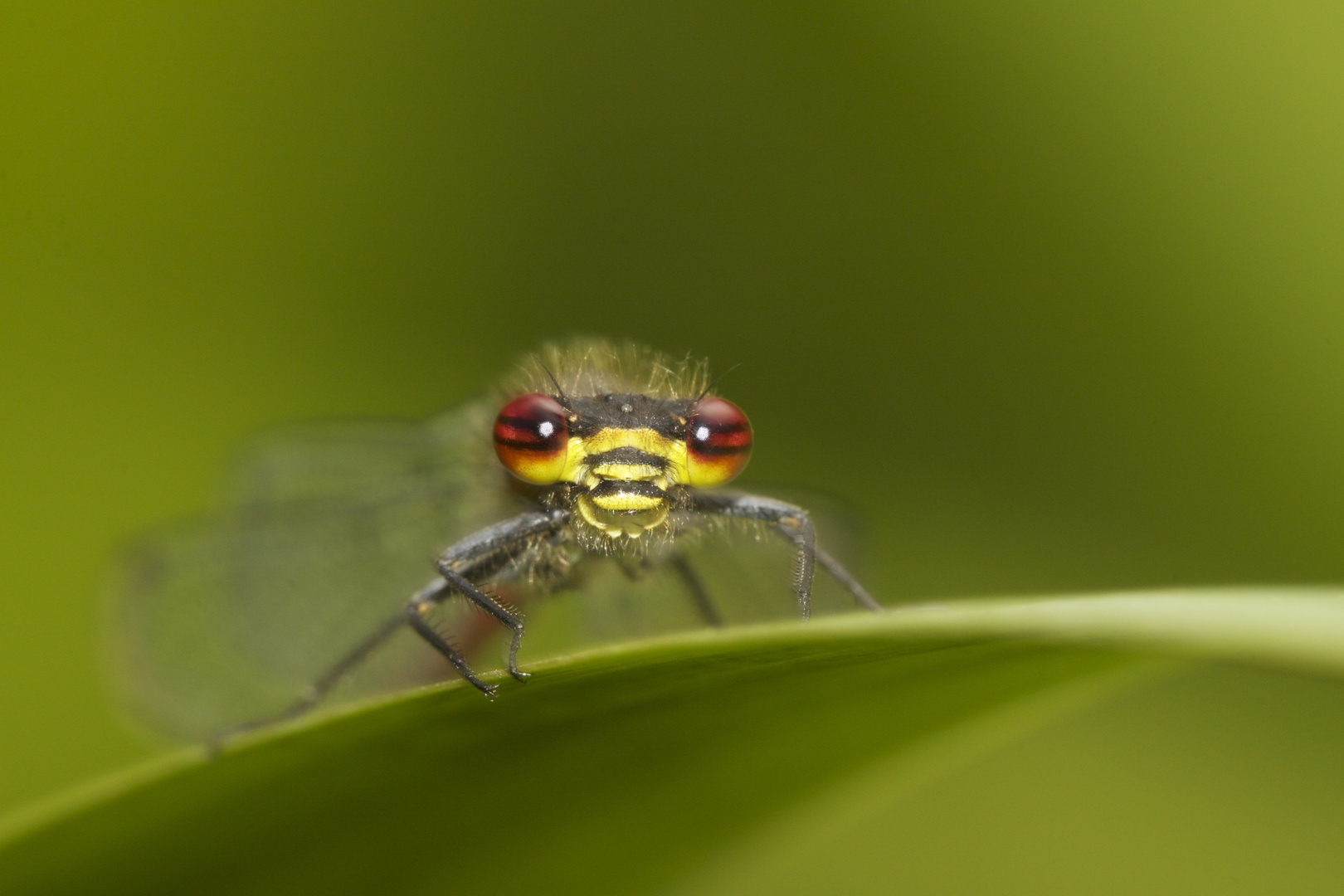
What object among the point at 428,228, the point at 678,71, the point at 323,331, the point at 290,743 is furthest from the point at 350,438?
the point at 290,743

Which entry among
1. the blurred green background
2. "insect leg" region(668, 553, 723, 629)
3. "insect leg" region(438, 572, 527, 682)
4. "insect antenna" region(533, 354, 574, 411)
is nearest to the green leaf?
"insect leg" region(438, 572, 527, 682)

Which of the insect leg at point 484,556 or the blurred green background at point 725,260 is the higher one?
the blurred green background at point 725,260

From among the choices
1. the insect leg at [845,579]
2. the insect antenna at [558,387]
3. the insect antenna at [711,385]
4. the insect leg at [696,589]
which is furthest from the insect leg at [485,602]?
the insect leg at [696,589]

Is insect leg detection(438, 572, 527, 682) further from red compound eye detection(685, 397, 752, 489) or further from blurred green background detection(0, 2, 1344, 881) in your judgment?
blurred green background detection(0, 2, 1344, 881)

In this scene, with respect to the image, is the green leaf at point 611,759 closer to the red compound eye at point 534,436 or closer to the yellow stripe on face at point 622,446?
the yellow stripe on face at point 622,446

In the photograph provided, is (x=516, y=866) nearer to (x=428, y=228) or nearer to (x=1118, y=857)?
(x=1118, y=857)

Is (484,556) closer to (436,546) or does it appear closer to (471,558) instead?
(471,558)

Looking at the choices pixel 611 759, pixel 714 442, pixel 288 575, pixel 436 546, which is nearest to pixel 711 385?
pixel 714 442
